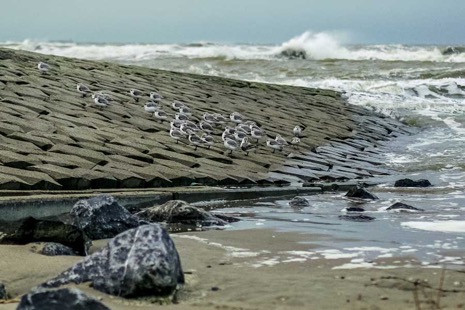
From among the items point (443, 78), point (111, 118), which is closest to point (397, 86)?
point (443, 78)

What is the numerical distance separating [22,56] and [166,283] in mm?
11634

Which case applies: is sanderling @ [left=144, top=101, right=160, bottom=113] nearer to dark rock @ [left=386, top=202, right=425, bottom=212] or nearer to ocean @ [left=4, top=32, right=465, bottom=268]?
ocean @ [left=4, top=32, right=465, bottom=268]

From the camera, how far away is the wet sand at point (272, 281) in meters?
4.23

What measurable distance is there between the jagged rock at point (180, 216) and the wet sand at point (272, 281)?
39.4 inches

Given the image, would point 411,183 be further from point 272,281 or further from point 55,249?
point 272,281

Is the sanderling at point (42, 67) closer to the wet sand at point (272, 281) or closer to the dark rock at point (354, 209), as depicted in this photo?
the dark rock at point (354, 209)

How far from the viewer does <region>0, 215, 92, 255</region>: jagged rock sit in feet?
19.0

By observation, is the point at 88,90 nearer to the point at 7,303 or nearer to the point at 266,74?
the point at 7,303

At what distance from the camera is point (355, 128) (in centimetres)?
1673

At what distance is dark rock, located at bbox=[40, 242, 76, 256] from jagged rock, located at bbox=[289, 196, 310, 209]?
3217mm

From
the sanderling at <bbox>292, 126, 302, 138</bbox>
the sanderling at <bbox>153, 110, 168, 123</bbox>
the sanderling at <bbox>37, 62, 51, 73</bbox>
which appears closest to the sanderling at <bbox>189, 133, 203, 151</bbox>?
the sanderling at <bbox>153, 110, 168, 123</bbox>

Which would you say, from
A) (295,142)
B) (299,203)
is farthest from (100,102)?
(299,203)

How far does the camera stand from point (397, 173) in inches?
480

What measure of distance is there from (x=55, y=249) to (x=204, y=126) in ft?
22.6
